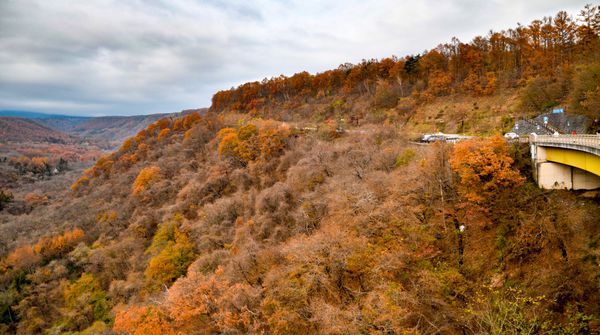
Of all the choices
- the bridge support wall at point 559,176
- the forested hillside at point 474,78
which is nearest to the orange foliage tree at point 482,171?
the bridge support wall at point 559,176

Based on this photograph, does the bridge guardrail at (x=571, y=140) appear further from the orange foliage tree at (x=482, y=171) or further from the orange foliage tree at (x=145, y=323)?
the orange foliage tree at (x=145, y=323)

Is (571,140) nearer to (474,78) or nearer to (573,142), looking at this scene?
(573,142)

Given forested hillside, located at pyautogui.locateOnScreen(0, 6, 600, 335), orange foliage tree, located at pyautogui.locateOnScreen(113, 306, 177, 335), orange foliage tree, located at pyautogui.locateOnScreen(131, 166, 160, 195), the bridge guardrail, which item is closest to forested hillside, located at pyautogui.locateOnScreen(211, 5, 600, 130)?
forested hillside, located at pyautogui.locateOnScreen(0, 6, 600, 335)

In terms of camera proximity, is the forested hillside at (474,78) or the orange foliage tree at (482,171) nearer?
the orange foliage tree at (482,171)

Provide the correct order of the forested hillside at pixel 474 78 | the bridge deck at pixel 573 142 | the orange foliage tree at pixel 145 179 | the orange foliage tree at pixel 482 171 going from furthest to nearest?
the orange foliage tree at pixel 145 179 < the forested hillside at pixel 474 78 < the orange foliage tree at pixel 482 171 < the bridge deck at pixel 573 142

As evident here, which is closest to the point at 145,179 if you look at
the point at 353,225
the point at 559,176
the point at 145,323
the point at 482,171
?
the point at 145,323

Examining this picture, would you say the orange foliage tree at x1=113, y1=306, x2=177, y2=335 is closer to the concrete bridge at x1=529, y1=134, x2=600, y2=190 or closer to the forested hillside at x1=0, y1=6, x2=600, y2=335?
the forested hillside at x1=0, y1=6, x2=600, y2=335
